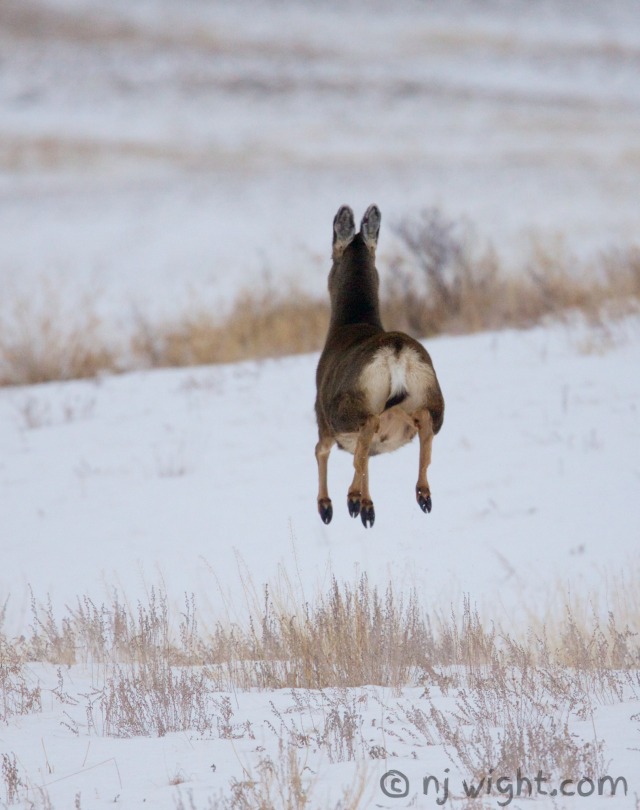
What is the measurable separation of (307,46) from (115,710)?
213 feet

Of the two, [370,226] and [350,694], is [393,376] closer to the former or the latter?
[370,226]

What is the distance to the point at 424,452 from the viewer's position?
201 inches

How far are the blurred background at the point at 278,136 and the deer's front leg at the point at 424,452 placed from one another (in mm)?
11540

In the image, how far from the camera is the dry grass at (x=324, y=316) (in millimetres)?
15625

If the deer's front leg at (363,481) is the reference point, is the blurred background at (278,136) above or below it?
above

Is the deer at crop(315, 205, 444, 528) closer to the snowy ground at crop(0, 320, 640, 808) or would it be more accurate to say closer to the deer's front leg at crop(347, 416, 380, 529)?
the deer's front leg at crop(347, 416, 380, 529)

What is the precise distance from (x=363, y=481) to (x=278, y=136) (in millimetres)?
46449

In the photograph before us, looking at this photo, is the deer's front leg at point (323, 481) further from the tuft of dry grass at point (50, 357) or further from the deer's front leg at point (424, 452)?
the tuft of dry grass at point (50, 357)

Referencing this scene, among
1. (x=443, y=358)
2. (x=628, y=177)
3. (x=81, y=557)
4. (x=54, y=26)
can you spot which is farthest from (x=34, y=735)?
(x=54, y=26)

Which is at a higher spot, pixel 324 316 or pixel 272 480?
pixel 324 316

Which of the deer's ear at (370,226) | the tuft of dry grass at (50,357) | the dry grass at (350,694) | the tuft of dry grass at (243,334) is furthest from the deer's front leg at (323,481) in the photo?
the tuft of dry grass at (50,357)

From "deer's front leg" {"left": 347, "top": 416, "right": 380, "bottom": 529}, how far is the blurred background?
11.6 meters

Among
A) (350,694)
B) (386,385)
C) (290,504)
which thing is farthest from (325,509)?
(290,504)

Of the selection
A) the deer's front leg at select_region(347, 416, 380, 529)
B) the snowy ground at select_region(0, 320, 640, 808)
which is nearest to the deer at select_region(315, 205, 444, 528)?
the deer's front leg at select_region(347, 416, 380, 529)
